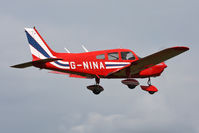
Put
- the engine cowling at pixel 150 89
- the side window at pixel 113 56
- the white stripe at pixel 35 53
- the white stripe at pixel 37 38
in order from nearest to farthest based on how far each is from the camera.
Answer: the white stripe at pixel 35 53, the white stripe at pixel 37 38, the side window at pixel 113 56, the engine cowling at pixel 150 89

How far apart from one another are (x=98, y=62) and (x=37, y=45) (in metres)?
3.63

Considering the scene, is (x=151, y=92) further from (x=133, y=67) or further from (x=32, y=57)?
(x=32, y=57)

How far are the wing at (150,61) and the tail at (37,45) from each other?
12.8 feet

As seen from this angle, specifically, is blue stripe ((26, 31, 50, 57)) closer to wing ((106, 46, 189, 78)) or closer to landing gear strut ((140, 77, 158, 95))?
wing ((106, 46, 189, 78))

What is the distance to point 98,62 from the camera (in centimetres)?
2836

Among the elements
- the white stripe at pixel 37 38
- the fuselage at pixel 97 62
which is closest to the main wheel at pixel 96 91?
the fuselage at pixel 97 62

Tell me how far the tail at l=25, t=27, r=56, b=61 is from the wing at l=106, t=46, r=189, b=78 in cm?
390

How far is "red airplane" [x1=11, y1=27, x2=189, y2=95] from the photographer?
27.2m

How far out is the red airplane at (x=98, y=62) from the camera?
27.2m

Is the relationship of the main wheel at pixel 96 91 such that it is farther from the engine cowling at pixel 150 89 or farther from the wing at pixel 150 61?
the engine cowling at pixel 150 89

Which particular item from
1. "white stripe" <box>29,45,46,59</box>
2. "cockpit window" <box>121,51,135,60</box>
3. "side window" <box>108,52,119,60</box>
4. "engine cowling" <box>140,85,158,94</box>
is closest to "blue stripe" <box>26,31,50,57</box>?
"white stripe" <box>29,45,46,59</box>

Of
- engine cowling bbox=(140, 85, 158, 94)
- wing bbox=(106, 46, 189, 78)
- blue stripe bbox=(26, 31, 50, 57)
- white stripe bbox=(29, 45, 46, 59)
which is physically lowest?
engine cowling bbox=(140, 85, 158, 94)

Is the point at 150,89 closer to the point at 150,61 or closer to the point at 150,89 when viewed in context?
the point at 150,89

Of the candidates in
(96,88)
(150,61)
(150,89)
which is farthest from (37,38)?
(150,89)
